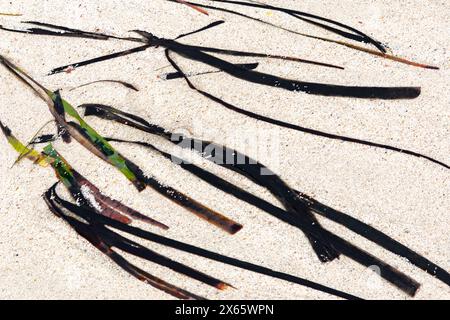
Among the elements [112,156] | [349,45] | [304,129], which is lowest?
[112,156]

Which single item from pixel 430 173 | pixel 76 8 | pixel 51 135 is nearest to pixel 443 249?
pixel 430 173

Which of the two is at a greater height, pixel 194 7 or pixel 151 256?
pixel 194 7

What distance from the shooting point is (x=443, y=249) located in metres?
1.35

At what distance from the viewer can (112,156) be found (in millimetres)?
1482

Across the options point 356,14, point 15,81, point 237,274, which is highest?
point 356,14

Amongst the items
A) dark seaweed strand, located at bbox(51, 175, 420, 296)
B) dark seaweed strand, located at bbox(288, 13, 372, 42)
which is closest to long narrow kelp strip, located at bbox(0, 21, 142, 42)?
dark seaweed strand, located at bbox(288, 13, 372, 42)

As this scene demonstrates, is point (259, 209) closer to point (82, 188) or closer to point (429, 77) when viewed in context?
point (82, 188)

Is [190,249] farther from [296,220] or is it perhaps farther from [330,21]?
[330,21]

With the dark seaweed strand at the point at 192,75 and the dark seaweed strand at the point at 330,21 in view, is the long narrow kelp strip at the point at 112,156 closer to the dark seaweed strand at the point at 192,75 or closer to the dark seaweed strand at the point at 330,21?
the dark seaweed strand at the point at 192,75

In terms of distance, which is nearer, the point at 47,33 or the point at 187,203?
the point at 187,203

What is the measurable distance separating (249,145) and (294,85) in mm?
235

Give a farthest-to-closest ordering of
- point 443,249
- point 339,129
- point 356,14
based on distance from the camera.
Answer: point 356,14
point 339,129
point 443,249

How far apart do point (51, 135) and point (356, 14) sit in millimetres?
1028

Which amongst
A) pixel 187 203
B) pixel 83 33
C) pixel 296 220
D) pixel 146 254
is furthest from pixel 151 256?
pixel 83 33
